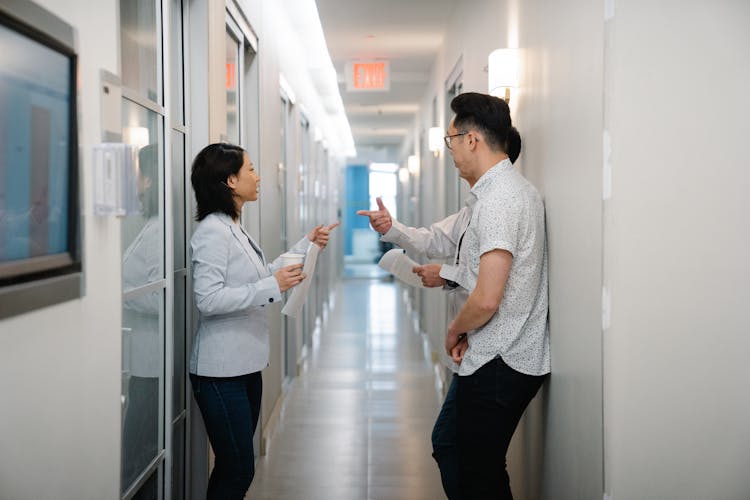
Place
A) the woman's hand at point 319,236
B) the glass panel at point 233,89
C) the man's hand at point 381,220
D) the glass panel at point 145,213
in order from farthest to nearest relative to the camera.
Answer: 1. the glass panel at point 233,89
2. the man's hand at point 381,220
3. the woman's hand at point 319,236
4. the glass panel at point 145,213

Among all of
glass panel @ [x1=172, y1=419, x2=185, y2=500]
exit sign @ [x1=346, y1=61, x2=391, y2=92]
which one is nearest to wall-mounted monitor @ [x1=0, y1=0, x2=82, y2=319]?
glass panel @ [x1=172, y1=419, x2=185, y2=500]

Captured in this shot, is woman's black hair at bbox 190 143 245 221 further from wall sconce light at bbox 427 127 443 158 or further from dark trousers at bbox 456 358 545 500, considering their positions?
wall sconce light at bbox 427 127 443 158

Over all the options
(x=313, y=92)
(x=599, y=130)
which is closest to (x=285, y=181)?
(x=313, y=92)

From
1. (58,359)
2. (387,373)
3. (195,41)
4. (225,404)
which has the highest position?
(195,41)

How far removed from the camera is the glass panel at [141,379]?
228 centimetres

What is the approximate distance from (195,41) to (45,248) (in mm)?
1940

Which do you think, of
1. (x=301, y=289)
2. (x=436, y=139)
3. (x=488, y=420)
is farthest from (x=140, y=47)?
(x=436, y=139)

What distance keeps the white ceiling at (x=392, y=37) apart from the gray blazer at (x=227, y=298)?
3.38 m

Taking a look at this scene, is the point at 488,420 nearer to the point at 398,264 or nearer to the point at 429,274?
the point at 429,274

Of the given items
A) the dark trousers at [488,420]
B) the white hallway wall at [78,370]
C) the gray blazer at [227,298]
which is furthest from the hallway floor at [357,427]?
the white hallway wall at [78,370]

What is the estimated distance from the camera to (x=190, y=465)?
325 centimetres

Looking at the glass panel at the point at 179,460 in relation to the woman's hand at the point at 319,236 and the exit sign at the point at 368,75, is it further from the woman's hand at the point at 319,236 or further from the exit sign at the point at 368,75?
the exit sign at the point at 368,75

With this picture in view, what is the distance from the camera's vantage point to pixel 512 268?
2465mm

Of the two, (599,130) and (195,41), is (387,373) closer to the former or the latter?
(195,41)
